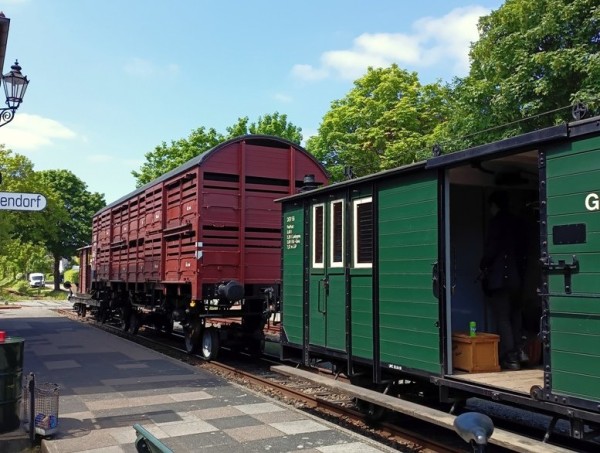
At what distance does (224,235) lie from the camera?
1158 cm

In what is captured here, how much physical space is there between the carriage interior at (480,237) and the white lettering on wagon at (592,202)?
2.02 meters

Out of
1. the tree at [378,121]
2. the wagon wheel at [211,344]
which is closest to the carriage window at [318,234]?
the wagon wheel at [211,344]

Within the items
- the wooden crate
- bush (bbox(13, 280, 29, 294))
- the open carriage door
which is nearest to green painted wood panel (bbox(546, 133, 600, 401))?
the open carriage door

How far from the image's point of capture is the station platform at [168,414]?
20.0 ft

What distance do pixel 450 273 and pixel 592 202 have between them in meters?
1.89

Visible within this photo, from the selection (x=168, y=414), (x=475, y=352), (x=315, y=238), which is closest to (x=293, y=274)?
(x=315, y=238)

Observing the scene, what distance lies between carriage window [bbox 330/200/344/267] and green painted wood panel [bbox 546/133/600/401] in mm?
3083

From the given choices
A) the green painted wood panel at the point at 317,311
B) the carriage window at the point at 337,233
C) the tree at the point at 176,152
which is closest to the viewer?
the carriage window at the point at 337,233

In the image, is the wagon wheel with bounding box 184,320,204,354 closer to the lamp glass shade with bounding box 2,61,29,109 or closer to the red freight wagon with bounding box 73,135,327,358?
the red freight wagon with bounding box 73,135,327,358

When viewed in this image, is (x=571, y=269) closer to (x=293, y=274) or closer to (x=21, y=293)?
(x=293, y=274)

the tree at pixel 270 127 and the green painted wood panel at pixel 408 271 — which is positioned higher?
the tree at pixel 270 127

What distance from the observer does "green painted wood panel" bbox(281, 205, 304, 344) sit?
8.11 meters

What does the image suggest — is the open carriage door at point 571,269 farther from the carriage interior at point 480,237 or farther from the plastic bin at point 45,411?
the plastic bin at point 45,411

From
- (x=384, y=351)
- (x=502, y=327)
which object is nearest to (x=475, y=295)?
(x=502, y=327)
